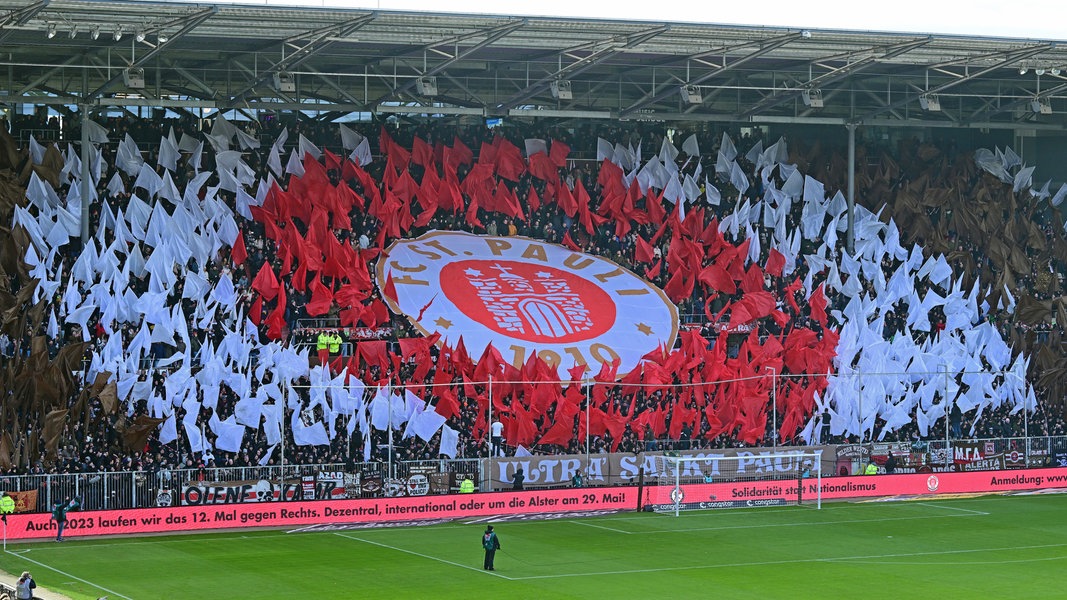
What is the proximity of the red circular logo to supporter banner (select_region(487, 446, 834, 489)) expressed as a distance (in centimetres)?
648

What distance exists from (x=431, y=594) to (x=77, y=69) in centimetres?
2776

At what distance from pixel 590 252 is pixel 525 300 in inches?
156

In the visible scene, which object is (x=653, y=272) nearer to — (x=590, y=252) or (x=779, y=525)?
(x=590, y=252)

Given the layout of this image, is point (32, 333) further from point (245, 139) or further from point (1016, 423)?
point (1016, 423)

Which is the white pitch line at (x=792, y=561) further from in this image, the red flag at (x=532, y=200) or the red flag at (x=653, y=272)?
the red flag at (x=532, y=200)

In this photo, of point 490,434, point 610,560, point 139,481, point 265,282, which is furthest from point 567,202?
point 610,560

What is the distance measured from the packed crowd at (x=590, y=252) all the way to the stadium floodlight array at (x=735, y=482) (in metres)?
1.81

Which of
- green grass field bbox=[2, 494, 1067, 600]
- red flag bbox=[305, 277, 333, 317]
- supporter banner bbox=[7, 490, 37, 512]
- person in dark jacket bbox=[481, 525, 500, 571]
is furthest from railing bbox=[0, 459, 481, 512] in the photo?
person in dark jacket bbox=[481, 525, 500, 571]

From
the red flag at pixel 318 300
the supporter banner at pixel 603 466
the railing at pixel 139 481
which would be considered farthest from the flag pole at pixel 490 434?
the red flag at pixel 318 300

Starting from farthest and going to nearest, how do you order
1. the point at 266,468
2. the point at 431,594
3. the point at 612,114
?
the point at 612,114
the point at 266,468
the point at 431,594

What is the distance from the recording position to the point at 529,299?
54.6 metres

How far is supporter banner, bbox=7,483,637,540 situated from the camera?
39.1 metres

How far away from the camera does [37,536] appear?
127ft

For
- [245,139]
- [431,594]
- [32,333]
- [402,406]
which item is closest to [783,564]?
[431,594]
